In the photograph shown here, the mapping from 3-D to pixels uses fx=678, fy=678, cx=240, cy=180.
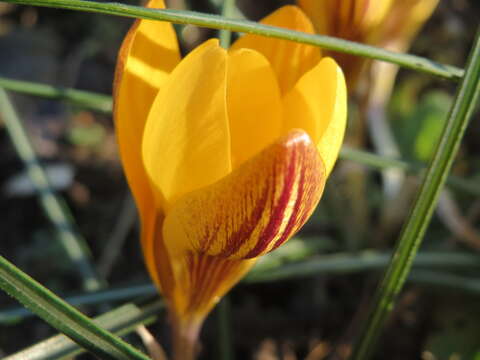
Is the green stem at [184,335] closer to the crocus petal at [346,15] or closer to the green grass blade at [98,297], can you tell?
the green grass blade at [98,297]

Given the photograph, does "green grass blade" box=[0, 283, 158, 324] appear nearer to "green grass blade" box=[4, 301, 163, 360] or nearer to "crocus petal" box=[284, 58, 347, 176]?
"green grass blade" box=[4, 301, 163, 360]

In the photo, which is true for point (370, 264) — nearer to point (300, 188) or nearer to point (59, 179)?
point (300, 188)

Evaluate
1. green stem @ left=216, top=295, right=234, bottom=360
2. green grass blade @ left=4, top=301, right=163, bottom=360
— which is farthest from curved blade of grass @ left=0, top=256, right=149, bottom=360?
green stem @ left=216, top=295, right=234, bottom=360

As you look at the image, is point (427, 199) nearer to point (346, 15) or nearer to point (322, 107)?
point (322, 107)

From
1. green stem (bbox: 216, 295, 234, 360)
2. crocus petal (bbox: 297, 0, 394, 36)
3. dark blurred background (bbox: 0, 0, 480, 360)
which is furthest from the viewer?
dark blurred background (bbox: 0, 0, 480, 360)

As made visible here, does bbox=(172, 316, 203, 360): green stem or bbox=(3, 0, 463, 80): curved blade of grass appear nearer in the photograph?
bbox=(3, 0, 463, 80): curved blade of grass
